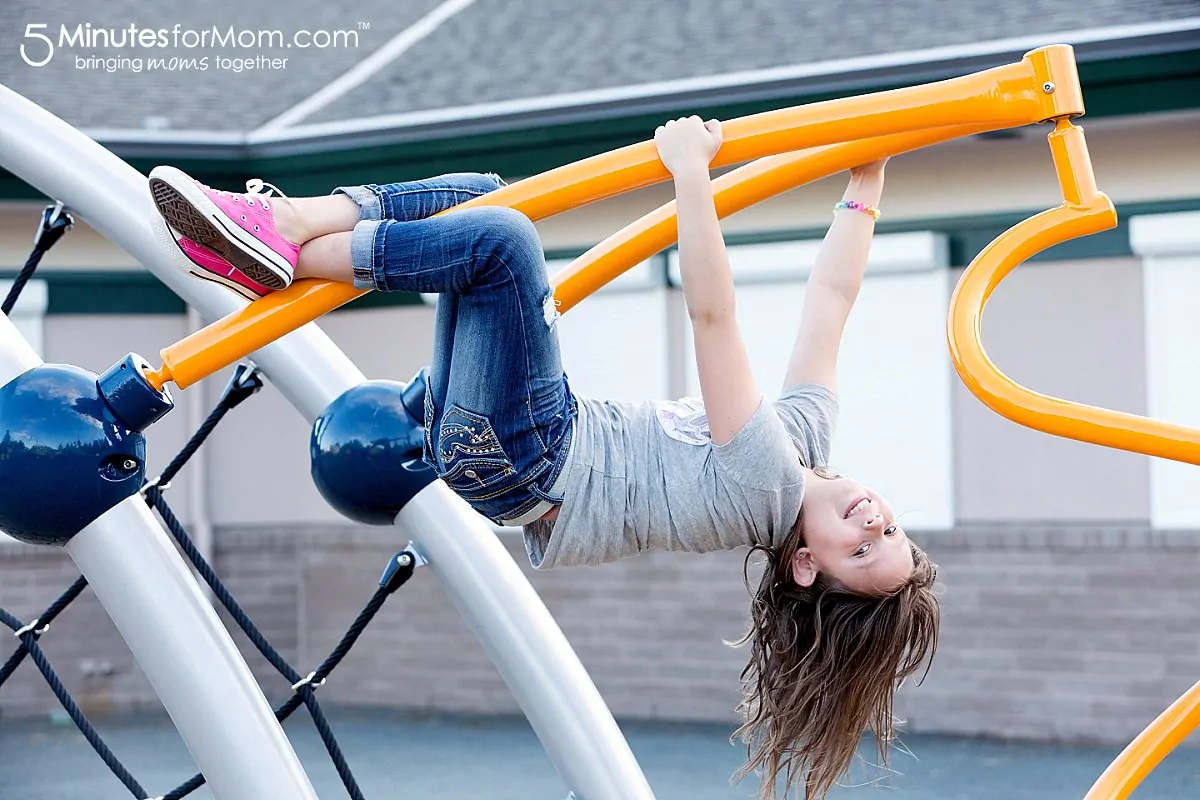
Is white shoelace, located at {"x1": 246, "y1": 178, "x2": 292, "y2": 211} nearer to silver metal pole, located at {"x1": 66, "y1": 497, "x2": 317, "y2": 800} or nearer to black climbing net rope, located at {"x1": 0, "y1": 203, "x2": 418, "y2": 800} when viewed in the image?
silver metal pole, located at {"x1": 66, "y1": 497, "x2": 317, "y2": 800}

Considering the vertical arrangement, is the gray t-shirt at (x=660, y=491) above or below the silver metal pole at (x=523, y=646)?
above

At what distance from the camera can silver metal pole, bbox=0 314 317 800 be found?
212 cm

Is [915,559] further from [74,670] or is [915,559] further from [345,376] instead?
[74,670]

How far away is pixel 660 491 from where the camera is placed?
2.10 metres

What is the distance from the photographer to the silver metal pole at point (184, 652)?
6.95ft

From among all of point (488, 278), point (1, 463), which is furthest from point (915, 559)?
point (1, 463)

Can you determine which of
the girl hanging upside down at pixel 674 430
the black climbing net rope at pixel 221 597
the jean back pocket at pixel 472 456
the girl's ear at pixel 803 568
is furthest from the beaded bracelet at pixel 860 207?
the black climbing net rope at pixel 221 597

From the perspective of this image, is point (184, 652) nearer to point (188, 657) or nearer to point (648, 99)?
point (188, 657)

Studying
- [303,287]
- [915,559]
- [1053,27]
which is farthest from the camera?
[1053,27]

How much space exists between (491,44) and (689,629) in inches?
130

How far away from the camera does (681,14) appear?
705 cm

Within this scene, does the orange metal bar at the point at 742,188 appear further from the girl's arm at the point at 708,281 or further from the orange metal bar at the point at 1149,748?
the orange metal bar at the point at 1149,748

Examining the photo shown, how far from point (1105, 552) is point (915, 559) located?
4.10m

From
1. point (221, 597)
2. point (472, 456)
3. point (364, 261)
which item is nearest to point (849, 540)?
point (472, 456)
